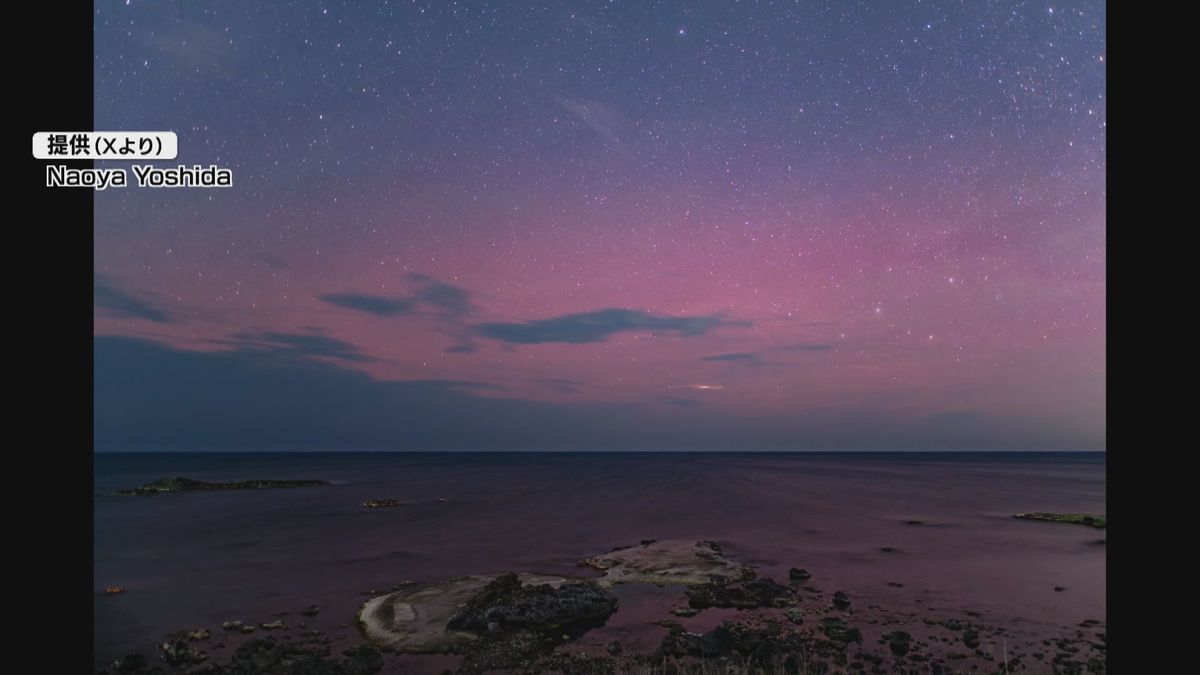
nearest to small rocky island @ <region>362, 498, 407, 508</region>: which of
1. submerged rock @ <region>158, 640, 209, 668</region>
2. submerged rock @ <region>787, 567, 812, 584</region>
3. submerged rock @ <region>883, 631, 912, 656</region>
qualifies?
submerged rock @ <region>158, 640, 209, 668</region>

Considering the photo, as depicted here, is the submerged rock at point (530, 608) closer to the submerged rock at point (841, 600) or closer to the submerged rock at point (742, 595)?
the submerged rock at point (742, 595)

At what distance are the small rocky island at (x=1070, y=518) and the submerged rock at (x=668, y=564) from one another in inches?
1347

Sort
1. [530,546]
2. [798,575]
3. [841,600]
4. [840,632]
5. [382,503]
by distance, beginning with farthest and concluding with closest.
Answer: [382,503] < [530,546] < [798,575] < [841,600] < [840,632]

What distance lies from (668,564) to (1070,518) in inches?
1644

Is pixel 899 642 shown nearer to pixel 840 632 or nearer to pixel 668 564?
pixel 840 632

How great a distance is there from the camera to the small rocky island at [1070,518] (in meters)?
47.4

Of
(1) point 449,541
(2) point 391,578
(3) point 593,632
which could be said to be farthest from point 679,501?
(3) point 593,632

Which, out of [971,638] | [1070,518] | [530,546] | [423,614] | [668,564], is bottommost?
[1070,518]

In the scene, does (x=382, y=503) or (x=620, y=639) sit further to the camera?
(x=382, y=503)

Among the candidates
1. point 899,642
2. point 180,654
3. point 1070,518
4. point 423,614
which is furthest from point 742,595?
point 1070,518

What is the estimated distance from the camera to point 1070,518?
162 ft

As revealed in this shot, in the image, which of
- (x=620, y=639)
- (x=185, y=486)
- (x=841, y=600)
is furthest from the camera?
(x=185, y=486)
